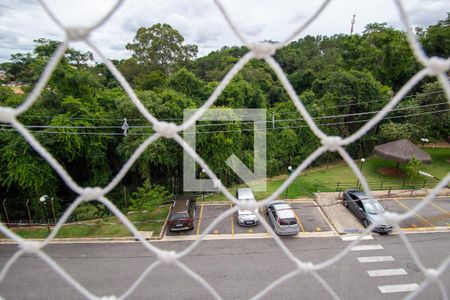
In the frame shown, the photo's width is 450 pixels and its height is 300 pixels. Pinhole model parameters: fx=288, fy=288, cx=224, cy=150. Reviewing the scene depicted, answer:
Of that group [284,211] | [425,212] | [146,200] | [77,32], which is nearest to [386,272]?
[284,211]

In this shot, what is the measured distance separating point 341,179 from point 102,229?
753 centimetres

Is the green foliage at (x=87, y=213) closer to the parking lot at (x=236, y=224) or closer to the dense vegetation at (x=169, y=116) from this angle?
the dense vegetation at (x=169, y=116)

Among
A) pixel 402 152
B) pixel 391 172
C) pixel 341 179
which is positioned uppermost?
pixel 402 152

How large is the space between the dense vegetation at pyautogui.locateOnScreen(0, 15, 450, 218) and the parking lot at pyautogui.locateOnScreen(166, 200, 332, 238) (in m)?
1.25

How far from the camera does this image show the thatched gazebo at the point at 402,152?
912 centimetres

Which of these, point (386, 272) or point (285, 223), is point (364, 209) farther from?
point (285, 223)

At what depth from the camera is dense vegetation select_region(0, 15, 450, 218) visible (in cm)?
785

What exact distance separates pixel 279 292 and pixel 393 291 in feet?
6.63

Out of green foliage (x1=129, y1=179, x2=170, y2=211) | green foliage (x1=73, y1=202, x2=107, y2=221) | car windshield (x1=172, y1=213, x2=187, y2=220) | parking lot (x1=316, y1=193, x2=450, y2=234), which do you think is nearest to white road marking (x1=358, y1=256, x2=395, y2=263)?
parking lot (x1=316, y1=193, x2=450, y2=234)

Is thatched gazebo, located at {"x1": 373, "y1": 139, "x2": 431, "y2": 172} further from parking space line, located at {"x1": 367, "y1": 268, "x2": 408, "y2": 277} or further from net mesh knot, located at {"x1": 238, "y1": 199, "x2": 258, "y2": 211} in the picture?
net mesh knot, located at {"x1": 238, "y1": 199, "x2": 258, "y2": 211}

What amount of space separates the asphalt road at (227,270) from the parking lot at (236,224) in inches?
14.6

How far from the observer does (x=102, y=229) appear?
7180 millimetres

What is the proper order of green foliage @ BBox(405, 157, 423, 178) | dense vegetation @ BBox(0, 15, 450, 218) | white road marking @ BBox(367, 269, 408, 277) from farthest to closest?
green foliage @ BBox(405, 157, 423, 178), dense vegetation @ BBox(0, 15, 450, 218), white road marking @ BBox(367, 269, 408, 277)

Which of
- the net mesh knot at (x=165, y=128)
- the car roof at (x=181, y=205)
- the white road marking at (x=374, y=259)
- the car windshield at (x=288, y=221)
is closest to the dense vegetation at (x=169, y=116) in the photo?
the car roof at (x=181, y=205)
